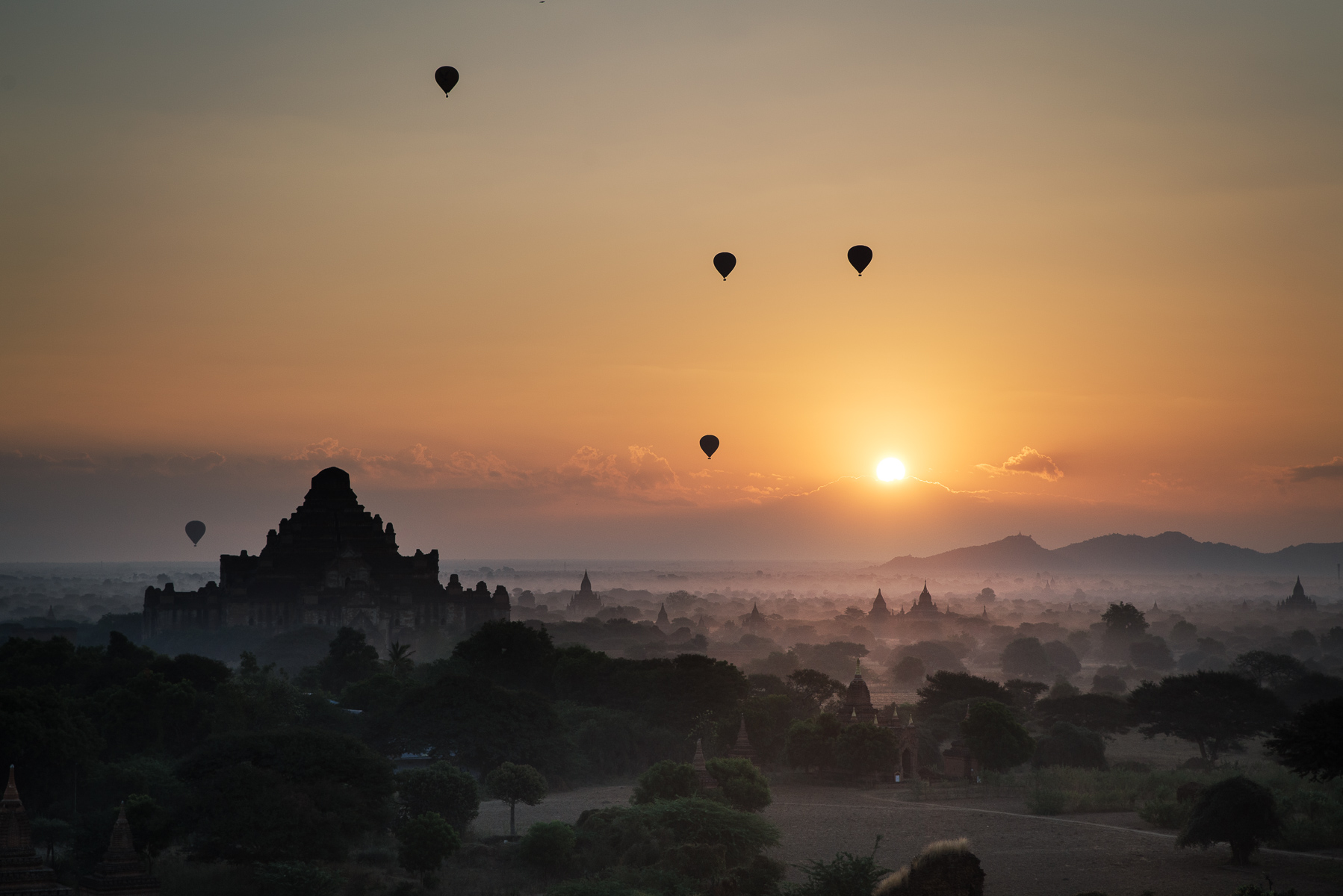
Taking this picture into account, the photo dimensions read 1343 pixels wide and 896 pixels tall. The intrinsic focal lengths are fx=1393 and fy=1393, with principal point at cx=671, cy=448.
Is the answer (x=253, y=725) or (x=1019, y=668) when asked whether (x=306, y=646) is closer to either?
(x=253, y=725)

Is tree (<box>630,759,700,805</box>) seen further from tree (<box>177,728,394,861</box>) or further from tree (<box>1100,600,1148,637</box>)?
tree (<box>1100,600,1148,637</box>)

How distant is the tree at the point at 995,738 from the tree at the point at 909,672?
167 ft

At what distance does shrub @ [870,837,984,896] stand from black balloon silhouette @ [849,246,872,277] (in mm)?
32227

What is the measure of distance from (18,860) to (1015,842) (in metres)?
27.6

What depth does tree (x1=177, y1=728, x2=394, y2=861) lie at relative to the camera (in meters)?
35.3

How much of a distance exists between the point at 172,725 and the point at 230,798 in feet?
55.9

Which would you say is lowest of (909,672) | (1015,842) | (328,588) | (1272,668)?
(1015,842)

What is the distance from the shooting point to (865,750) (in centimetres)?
5450

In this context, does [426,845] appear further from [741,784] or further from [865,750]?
[865,750]

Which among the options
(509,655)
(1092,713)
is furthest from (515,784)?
(1092,713)

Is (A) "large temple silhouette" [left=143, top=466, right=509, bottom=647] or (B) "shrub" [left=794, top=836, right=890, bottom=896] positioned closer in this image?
(B) "shrub" [left=794, top=836, right=890, bottom=896]

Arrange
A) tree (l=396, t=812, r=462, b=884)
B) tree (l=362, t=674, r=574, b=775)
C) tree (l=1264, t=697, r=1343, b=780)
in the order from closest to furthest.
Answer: tree (l=1264, t=697, r=1343, b=780) < tree (l=396, t=812, r=462, b=884) < tree (l=362, t=674, r=574, b=775)

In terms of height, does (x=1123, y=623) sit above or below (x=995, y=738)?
above

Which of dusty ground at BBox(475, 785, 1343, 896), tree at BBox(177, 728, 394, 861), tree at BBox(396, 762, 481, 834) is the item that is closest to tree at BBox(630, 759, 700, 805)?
dusty ground at BBox(475, 785, 1343, 896)
